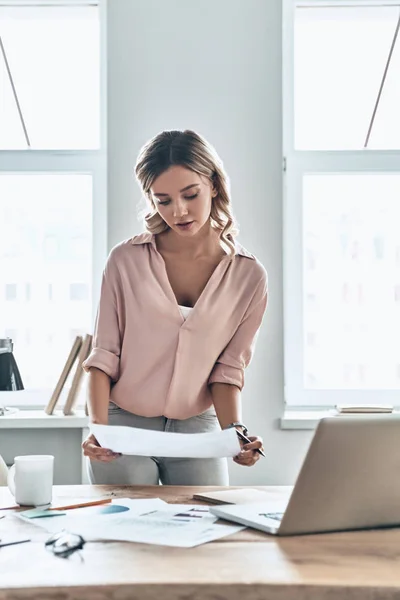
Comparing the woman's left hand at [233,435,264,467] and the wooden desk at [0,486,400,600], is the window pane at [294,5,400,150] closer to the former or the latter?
the woman's left hand at [233,435,264,467]

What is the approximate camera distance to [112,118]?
2990 millimetres

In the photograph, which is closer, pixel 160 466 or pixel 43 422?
pixel 160 466

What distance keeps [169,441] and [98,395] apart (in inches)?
19.5

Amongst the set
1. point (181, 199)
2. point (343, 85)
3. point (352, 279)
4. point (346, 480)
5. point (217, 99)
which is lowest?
point (346, 480)

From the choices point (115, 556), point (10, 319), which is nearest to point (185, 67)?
point (10, 319)

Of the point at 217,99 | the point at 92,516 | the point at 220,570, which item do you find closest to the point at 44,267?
the point at 217,99

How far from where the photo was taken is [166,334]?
209 cm

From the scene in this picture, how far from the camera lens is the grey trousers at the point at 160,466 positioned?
1.95 m

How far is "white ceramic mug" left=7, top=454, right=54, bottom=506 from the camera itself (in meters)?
1.54

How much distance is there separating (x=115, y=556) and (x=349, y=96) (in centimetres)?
255

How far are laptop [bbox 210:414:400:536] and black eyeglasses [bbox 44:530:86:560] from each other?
31 cm

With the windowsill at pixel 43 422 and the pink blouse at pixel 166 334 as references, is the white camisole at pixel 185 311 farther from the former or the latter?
the windowsill at pixel 43 422

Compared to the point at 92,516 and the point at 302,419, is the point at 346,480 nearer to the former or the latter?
the point at 92,516

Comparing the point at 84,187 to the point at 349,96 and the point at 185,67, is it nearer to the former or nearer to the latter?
the point at 185,67
